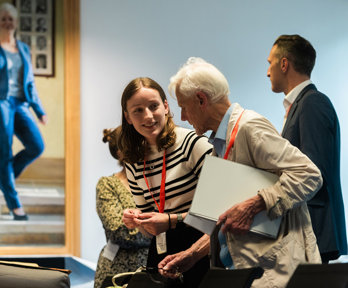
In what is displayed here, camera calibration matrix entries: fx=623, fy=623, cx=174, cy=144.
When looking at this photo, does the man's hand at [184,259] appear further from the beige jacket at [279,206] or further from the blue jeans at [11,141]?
the blue jeans at [11,141]

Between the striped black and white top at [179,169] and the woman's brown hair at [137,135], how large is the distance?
0.04 metres

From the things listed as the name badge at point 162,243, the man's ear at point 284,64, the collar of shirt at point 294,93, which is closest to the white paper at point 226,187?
the name badge at point 162,243

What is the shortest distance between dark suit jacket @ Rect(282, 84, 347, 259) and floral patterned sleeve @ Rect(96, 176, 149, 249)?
1.15 meters

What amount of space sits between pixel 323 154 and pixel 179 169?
0.71m

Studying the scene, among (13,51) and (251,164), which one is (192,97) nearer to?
(251,164)

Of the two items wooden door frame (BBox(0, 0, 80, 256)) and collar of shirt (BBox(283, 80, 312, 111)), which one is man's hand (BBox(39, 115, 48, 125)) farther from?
collar of shirt (BBox(283, 80, 312, 111))

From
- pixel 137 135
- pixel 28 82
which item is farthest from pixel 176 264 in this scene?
Answer: pixel 28 82

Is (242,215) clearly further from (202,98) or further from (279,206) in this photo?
(202,98)

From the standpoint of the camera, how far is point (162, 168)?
8.75 ft

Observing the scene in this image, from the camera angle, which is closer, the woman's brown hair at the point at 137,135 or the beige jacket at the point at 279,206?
the beige jacket at the point at 279,206

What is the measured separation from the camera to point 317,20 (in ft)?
20.6

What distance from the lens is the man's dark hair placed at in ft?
10.8

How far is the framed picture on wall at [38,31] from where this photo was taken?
18.2 feet

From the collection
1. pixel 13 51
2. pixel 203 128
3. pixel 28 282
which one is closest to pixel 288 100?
pixel 203 128
